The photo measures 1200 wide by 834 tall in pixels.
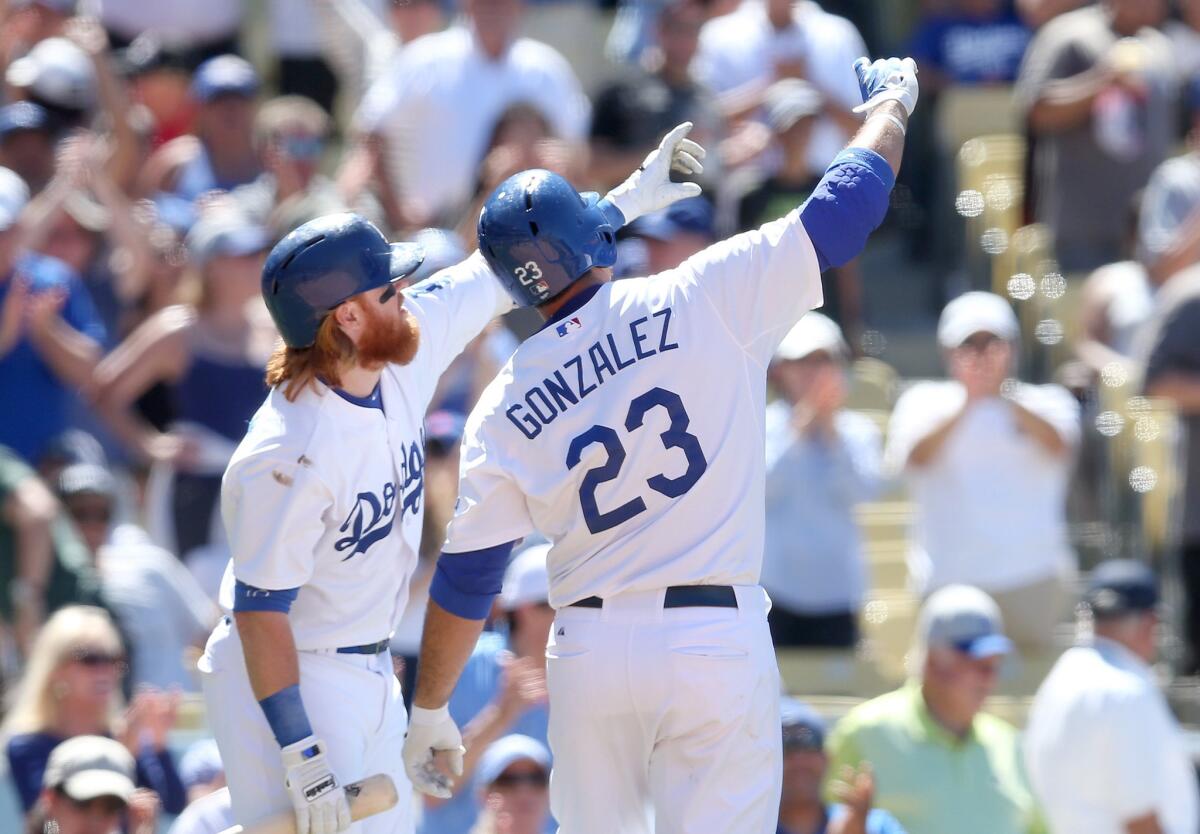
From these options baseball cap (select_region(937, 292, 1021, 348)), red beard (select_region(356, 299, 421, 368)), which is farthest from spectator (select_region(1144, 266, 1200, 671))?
red beard (select_region(356, 299, 421, 368))

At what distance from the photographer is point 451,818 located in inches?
251

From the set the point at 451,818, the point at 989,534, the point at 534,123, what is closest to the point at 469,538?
the point at 451,818

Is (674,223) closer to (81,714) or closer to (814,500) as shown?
(814,500)

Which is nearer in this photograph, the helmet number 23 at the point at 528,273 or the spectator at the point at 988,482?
the helmet number 23 at the point at 528,273

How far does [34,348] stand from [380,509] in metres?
3.78

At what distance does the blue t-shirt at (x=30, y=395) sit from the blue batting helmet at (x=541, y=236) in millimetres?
3898

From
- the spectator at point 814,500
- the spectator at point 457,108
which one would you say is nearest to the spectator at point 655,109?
the spectator at point 457,108

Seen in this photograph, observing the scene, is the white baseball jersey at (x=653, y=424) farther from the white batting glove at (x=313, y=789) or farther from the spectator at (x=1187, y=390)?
the spectator at (x=1187, y=390)

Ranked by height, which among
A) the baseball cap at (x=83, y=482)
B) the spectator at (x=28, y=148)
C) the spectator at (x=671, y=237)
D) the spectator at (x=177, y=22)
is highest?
the spectator at (x=177, y=22)

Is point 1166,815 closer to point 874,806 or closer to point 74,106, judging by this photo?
point 874,806

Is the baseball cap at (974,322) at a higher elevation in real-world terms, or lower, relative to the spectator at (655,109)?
lower

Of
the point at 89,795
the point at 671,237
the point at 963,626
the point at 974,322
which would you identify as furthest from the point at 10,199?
the point at 963,626

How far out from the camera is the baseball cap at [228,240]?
26.2 feet

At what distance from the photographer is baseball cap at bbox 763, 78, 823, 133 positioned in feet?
29.1
